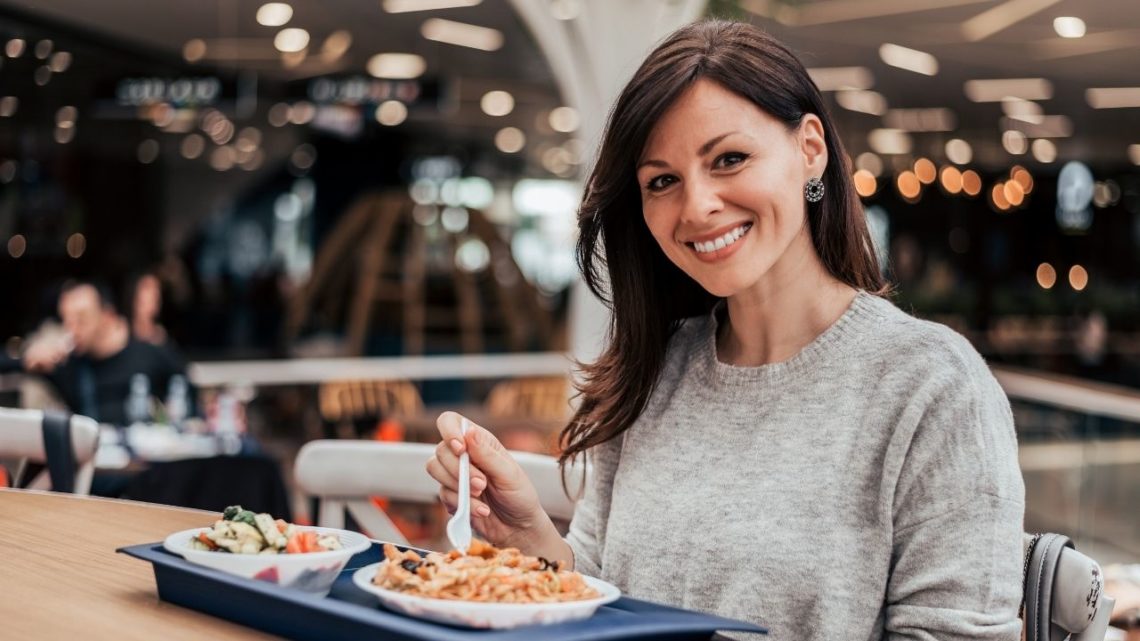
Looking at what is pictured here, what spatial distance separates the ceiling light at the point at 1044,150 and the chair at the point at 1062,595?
10.1 m

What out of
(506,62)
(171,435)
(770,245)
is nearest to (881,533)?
(770,245)

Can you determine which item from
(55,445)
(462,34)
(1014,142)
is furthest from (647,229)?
(1014,142)

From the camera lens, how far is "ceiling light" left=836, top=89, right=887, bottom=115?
10906 mm

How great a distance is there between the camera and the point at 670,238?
145cm

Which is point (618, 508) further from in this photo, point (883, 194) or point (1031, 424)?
point (883, 194)

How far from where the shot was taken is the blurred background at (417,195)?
6434 millimetres

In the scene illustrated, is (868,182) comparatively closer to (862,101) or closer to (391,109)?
(862,101)

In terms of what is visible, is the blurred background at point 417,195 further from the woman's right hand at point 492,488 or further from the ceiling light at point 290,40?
the woman's right hand at point 492,488

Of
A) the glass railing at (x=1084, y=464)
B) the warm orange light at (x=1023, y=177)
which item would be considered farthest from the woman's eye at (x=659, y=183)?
the warm orange light at (x=1023, y=177)

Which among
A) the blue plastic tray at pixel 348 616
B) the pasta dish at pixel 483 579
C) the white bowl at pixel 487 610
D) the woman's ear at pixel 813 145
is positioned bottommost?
the blue plastic tray at pixel 348 616

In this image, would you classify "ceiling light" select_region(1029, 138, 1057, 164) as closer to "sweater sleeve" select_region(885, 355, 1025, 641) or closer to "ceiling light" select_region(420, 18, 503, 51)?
"ceiling light" select_region(420, 18, 503, 51)

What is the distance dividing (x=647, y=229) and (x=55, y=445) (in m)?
1.32

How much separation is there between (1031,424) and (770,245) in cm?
434

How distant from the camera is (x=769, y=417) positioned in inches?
56.7
